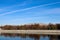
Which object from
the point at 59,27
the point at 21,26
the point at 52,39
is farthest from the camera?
the point at 21,26

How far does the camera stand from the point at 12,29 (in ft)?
57.8

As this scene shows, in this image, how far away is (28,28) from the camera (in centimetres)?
1731

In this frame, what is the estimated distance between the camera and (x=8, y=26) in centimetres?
1752

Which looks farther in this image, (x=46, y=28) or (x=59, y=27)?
(x=46, y=28)

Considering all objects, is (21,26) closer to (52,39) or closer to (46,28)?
(46,28)

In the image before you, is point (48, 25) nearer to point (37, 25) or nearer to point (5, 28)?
point (37, 25)

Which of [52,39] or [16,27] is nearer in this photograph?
[52,39]

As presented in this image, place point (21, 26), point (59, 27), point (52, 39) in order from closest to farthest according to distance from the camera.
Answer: point (52, 39) → point (59, 27) → point (21, 26)

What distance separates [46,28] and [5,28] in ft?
13.0

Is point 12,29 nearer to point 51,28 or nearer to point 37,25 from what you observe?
point 37,25

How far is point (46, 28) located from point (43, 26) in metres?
0.63

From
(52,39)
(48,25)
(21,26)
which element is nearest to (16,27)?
(21,26)

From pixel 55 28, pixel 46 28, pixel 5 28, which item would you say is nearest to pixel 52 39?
pixel 55 28

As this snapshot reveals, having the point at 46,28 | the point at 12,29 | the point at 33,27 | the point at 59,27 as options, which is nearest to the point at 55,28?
the point at 59,27
